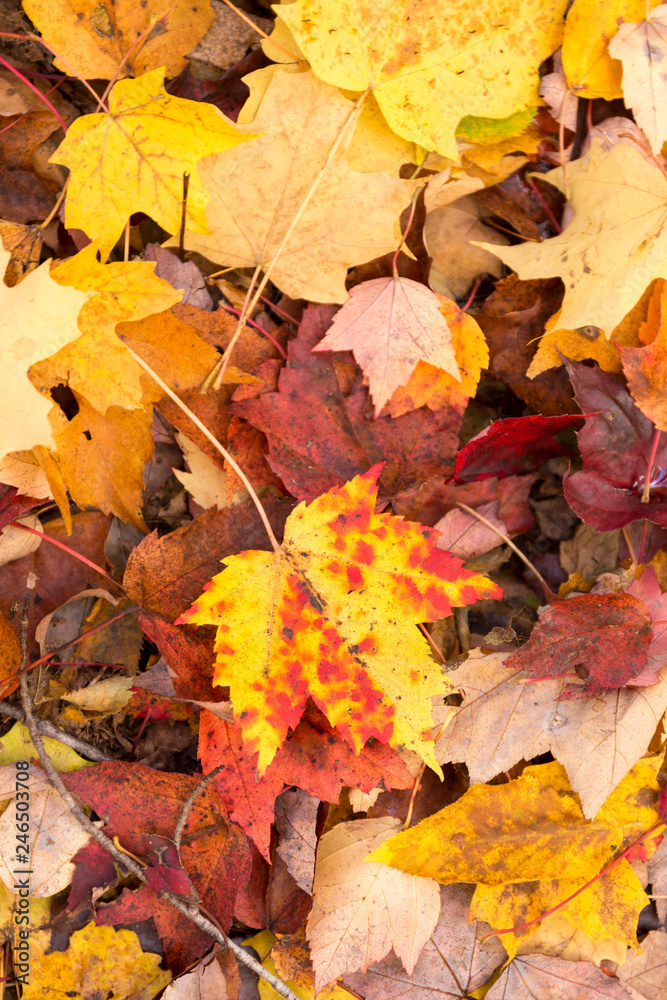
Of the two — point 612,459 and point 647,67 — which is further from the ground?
point 647,67

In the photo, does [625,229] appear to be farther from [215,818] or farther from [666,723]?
[215,818]

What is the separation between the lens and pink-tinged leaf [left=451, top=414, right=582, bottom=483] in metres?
1.14

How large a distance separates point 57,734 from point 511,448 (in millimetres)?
1010

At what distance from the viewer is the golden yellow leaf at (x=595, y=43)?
1095 mm

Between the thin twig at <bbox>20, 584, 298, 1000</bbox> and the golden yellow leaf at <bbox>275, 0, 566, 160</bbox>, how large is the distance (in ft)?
3.66

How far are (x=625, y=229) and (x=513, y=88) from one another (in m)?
A: 0.33

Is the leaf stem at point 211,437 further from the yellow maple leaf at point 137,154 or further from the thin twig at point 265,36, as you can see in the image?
the thin twig at point 265,36

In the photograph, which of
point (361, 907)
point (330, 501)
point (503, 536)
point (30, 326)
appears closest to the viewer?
point (30, 326)

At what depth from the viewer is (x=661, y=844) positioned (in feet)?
4.21

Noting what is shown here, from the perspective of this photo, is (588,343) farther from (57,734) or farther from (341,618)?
(57,734)

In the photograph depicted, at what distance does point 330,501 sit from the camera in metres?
1.02

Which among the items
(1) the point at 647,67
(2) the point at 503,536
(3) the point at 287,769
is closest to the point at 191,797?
(3) the point at 287,769

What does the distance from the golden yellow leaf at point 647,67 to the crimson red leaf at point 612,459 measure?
406 mm

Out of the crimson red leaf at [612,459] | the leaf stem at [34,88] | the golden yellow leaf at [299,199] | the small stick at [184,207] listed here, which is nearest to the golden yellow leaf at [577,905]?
the crimson red leaf at [612,459]
